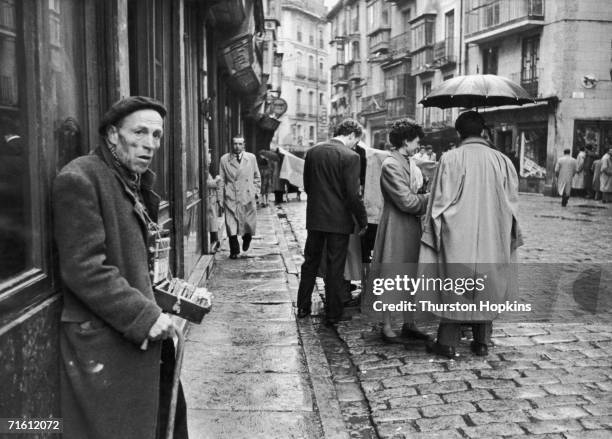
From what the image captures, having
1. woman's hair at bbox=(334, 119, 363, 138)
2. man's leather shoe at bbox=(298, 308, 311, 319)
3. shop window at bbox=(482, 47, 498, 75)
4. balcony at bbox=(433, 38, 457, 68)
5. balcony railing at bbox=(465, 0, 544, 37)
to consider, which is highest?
balcony railing at bbox=(465, 0, 544, 37)

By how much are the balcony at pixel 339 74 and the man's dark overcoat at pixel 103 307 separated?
185ft

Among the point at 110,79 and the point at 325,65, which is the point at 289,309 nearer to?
the point at 110,79

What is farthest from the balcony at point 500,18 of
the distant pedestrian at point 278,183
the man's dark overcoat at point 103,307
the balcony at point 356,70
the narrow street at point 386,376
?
the man's dark overcoat at point 103,307

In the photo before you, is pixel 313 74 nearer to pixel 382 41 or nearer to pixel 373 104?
pixel 373 104

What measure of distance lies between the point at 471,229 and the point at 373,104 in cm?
4491

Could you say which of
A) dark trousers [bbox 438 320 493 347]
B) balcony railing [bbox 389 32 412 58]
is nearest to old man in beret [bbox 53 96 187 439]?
dark trousers [bbox 438 320 493 347]

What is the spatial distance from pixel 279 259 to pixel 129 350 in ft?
25.0

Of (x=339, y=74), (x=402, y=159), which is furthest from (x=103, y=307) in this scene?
(x=339, y=74)

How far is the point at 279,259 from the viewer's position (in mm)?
→ 10133

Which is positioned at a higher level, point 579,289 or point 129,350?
point 129,350

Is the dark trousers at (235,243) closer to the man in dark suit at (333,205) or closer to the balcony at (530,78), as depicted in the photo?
the man in dark suit at (333,205)

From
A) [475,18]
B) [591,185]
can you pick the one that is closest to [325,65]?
[475,18]

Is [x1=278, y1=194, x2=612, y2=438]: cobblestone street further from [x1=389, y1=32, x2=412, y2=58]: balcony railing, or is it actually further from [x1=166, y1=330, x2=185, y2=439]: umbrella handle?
[x1=389, y1=32, x2=412, y2=58]: balcony railing

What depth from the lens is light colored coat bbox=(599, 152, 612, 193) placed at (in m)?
21.3
